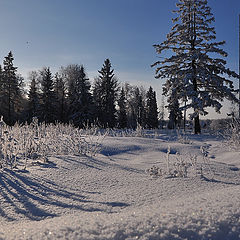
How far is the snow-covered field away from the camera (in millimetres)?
1190

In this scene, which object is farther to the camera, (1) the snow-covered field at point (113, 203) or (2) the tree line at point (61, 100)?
(2) the tree line at point (61, 100)

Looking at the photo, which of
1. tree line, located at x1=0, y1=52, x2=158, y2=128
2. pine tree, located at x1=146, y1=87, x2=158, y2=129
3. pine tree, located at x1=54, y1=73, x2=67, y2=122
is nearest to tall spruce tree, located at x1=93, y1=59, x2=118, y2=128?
tree line, located at x1=0, y1=52, x2=158, y2=128

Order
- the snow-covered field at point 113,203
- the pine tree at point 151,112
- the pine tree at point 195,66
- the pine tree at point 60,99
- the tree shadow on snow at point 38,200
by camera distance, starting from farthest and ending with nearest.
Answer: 1. the pine tree at point 151,112
2. the pine tree at point 60,99
3. the pine tree at point 195,66
4. the tree shadow on snow at point 38,200
5. the snow-covered field at point 113,203

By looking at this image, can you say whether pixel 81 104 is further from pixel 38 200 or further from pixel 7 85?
pixel 38 200

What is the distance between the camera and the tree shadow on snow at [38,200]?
1.76m

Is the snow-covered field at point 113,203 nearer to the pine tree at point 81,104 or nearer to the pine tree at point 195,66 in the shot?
the pine tree at point 195,66

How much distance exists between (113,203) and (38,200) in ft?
2.56

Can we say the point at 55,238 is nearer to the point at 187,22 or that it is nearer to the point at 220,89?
the point at 220,89

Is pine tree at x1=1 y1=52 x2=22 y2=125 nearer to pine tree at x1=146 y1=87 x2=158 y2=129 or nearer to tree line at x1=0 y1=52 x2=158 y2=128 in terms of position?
tree line at x1=0 y1=52 x2=158 y2=128

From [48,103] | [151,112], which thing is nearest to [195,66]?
[48,103]

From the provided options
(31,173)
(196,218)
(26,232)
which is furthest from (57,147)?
(196,218)

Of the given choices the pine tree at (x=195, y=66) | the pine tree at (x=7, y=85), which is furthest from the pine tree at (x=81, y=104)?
the pine tree at (x=195, y=66)

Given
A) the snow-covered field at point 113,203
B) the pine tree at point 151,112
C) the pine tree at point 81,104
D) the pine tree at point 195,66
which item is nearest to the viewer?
the snow-covered field at point 113,203

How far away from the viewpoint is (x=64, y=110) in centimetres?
3078
